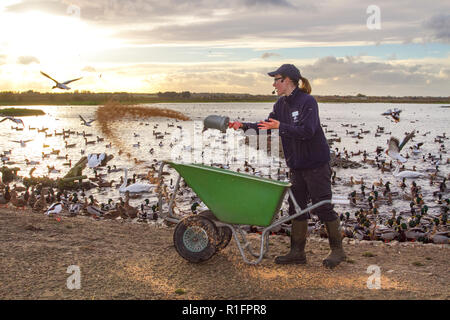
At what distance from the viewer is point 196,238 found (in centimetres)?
544

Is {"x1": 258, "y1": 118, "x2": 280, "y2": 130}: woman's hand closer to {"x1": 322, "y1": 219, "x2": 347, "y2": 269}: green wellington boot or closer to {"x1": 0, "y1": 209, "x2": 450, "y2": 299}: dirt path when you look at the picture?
{"x1": 322, "y1": 219, "x2": 347, "y2": 269}: green wellington boot

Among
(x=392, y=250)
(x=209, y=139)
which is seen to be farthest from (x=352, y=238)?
(x=209, y=139)

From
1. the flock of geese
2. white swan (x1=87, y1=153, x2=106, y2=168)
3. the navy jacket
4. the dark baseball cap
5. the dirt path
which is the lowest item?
the flock of geese

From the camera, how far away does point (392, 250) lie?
651 cm

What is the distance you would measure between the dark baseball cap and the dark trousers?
3.84 ft

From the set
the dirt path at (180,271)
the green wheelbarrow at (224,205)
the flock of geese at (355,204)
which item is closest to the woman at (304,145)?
the green wheelbarrow at (224,205)

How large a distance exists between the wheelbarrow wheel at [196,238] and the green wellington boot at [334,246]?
1.46 metres

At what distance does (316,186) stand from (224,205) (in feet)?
3.84

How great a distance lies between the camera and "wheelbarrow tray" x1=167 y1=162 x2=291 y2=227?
4.93 metres

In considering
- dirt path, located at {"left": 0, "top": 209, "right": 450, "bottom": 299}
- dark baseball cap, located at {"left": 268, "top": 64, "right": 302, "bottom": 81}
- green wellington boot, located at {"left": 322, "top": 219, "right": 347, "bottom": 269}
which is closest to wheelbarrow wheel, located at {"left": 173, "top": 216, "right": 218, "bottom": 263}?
dirt path, located at {"left": 0, "top": 209, "right": 450, "bottom": 299}

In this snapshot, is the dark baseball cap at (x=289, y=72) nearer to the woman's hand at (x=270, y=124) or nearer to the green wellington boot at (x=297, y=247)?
the woman's hand at (x=270, y=124)

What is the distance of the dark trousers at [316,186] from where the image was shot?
5.18 m

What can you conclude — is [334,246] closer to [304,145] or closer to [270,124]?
[304,145]
